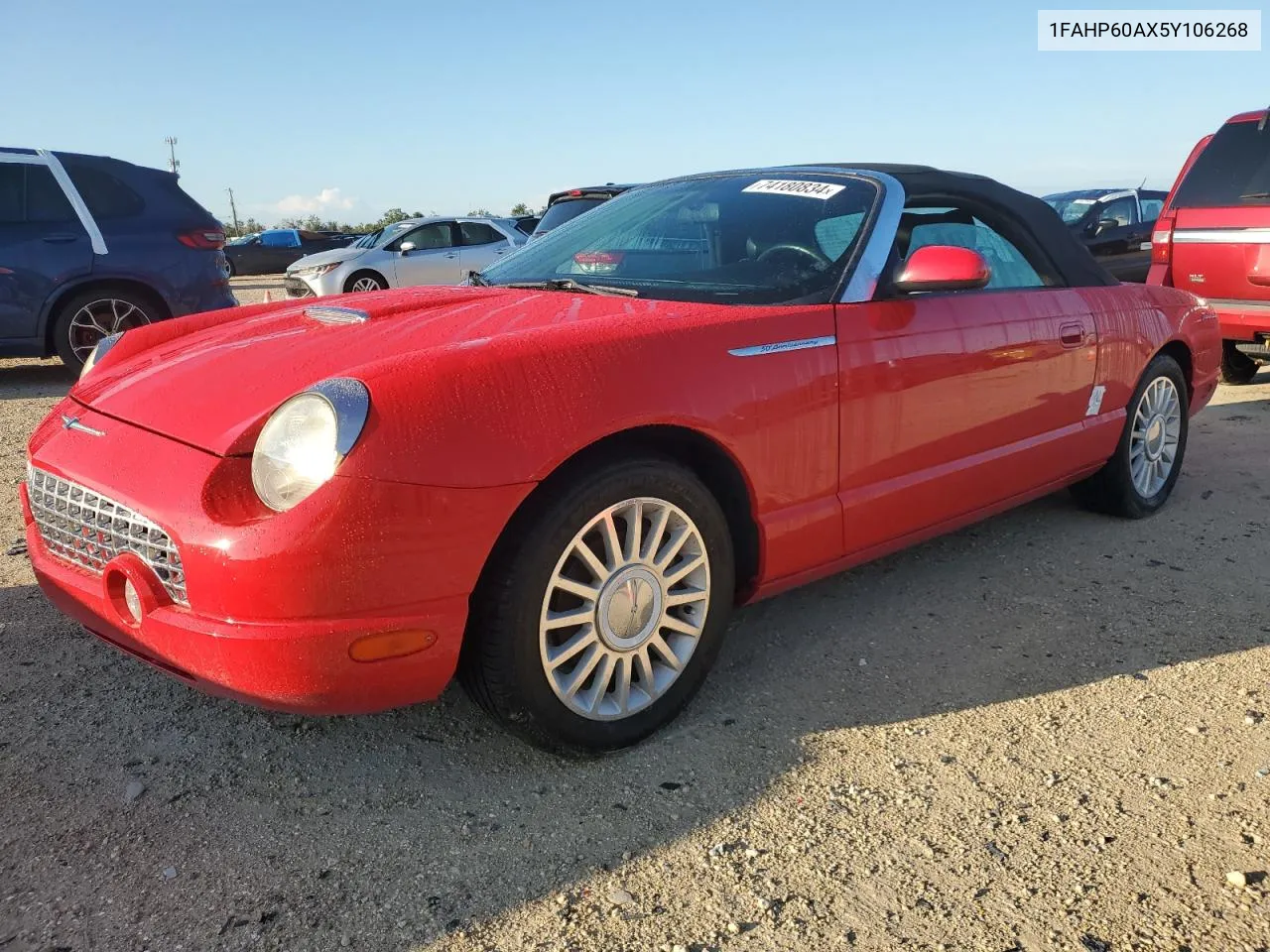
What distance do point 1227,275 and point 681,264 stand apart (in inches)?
196

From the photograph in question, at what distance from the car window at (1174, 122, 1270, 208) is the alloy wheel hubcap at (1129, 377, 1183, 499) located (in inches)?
106

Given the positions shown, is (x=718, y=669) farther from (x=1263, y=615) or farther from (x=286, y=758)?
(x=1263, y=615)

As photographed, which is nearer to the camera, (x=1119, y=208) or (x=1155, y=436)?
(x=1155, y=436)

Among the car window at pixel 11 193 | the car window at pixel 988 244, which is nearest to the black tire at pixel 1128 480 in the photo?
the car window at pixel 988 244

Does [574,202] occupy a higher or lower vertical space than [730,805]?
higher

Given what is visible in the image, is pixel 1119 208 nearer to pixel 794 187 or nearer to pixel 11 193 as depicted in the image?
pixel 794 187

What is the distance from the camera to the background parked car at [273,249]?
85.5 ft

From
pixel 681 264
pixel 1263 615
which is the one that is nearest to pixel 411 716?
pixel 681 264

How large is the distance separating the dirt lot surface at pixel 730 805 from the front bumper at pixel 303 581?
0.35 m

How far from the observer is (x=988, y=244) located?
3.54m

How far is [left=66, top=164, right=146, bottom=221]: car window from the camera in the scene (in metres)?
7.50

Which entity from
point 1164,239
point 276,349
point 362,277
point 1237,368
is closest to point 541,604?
point 276,349

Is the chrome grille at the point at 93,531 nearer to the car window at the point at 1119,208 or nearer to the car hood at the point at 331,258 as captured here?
the car hood at the point at 331,258

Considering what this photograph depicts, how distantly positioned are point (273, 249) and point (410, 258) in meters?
15.0
